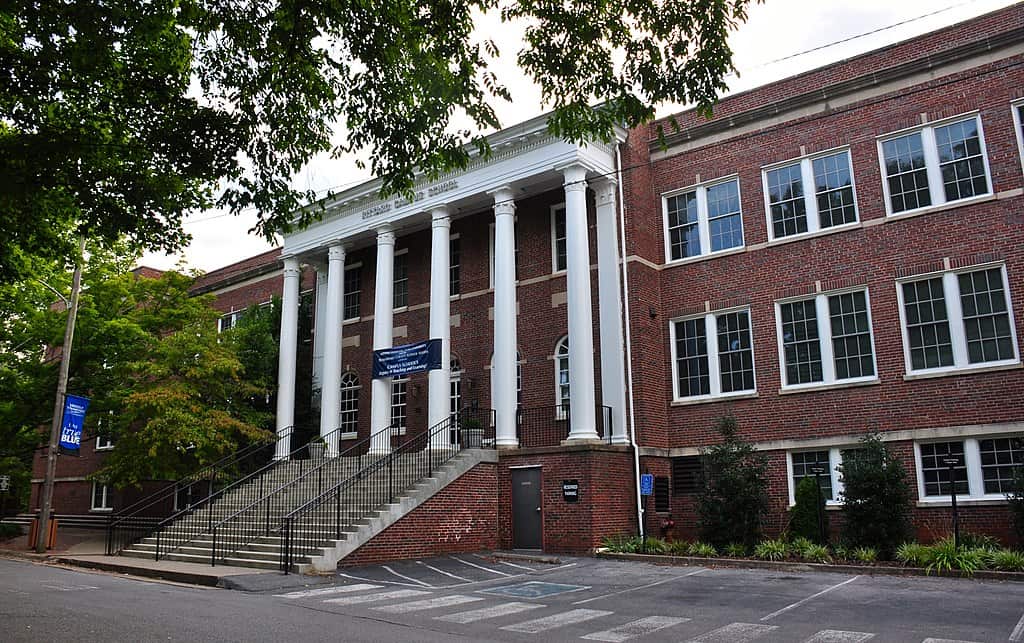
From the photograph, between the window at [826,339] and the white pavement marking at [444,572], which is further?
the window at [826,339]

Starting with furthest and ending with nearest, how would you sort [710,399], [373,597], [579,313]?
[710,399], [579,313], [373,597]

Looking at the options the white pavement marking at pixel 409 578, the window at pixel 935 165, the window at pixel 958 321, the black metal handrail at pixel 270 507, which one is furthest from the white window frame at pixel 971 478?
the black metal handrail at pixel 270 507

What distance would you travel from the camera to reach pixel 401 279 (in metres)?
27.2

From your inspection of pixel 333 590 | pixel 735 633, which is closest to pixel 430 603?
pixel 333 590

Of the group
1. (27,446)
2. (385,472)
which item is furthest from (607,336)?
(27,446)

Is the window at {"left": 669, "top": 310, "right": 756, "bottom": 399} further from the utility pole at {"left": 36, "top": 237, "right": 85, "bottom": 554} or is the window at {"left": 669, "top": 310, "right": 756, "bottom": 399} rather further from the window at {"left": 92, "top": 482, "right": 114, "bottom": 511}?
the window at {"left": 92, "top": 482, "right": 114, "bottom": 511}

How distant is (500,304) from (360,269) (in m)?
9.04

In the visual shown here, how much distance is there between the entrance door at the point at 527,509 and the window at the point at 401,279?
353 inches

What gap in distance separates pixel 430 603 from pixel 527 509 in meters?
7.87

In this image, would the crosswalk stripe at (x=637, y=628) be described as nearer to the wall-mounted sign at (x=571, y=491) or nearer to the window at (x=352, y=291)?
the wall-mounted sign at (x=571, y=491)

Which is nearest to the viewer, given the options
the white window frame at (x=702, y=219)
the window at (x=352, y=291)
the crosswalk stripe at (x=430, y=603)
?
the crosswalk stripe at (x=430, y=603)

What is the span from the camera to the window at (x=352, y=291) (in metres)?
28.7

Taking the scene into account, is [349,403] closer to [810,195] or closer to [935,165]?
[810,195]

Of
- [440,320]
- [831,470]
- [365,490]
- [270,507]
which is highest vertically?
[440,320]
